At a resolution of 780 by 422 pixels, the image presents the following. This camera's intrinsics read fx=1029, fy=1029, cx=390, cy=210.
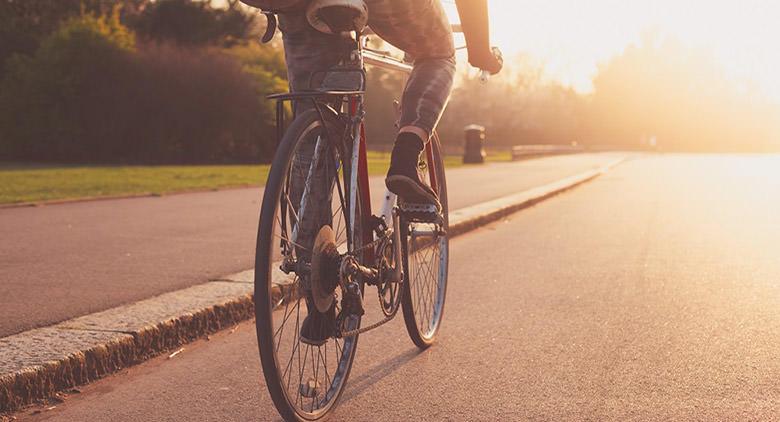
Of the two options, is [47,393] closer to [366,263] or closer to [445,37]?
[366,263]

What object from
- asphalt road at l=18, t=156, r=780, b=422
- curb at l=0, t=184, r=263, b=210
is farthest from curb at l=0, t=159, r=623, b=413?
curb at l=0, t=184, r=263, b=210

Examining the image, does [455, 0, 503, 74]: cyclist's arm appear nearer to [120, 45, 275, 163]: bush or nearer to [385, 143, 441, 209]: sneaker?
[385, 143, 441, 209]: sneaker

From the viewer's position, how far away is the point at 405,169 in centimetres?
354

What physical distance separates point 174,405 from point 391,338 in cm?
136

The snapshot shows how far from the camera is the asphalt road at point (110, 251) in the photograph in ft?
16.8

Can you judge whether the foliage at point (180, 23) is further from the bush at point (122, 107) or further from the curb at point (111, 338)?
the curb at point (111, 338)

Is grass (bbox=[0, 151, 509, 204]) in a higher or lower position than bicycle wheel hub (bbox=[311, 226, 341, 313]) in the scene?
lower

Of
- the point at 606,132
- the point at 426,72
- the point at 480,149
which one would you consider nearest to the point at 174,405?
the point at 426,72

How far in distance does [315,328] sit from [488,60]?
4.39ft

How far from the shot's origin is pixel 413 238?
13.7ft

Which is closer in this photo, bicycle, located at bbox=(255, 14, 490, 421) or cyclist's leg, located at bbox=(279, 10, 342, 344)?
bicycle, located at bbox=(255, 14, 490, 421)

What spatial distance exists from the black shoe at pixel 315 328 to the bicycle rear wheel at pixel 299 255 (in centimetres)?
2

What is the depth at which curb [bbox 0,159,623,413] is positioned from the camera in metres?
3.51

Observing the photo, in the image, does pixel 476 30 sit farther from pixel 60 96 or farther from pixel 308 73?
pixel 60 96
